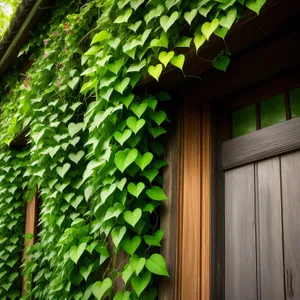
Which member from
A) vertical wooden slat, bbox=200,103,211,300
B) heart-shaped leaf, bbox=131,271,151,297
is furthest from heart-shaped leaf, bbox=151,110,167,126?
heart-shaped leaf, bbox=131,271,151,297

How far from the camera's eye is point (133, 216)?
2.96 metres

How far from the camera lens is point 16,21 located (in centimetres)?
534

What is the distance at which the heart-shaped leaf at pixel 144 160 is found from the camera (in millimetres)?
2992

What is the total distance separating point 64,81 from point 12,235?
2446mm

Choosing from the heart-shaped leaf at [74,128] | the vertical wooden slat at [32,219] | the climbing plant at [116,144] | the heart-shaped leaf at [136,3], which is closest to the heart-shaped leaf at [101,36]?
the climbing plant at [116,144]

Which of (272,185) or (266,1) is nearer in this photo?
(266,1)

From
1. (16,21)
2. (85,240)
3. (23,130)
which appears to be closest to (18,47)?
(16,21)

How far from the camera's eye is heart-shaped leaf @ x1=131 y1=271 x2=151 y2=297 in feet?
9.45

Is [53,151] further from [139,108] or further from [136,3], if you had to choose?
[136,3]

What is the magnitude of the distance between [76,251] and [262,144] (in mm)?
A: 1455

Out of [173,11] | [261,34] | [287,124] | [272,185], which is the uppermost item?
[173,11]

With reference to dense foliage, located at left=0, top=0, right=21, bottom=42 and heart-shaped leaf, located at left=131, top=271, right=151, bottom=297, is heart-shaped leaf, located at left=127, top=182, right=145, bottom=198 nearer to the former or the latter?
heart-shaped leaf, located at left=131, top=271, right=151, bottom=297

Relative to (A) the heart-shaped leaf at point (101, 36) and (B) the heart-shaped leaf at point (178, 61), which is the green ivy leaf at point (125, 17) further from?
(B) the heart-shaped leaf at point (178, 61)

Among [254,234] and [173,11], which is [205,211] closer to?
[254,234]
